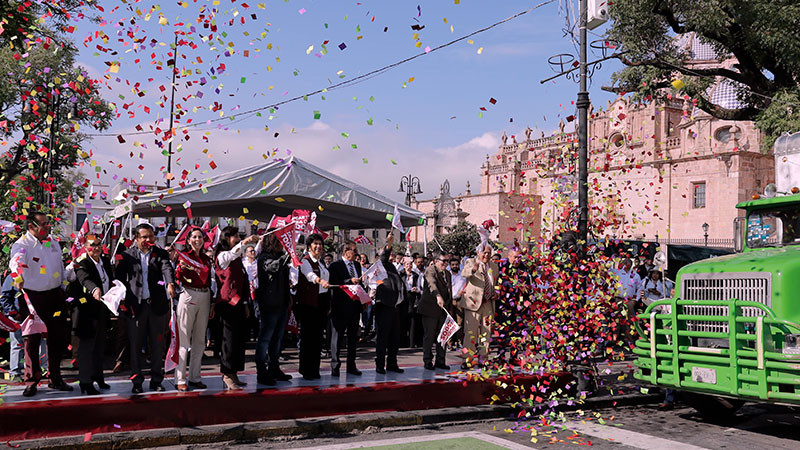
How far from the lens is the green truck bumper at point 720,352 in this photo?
22.6 feet

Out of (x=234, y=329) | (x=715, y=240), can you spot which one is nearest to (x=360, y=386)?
(x=234, y=329)

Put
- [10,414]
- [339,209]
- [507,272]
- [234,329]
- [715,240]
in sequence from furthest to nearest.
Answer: [715,240] → [339,209] → [507,272] → [234,329] → [10,414]

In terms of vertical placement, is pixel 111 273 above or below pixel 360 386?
above

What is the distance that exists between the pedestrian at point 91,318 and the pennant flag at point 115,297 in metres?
0.08

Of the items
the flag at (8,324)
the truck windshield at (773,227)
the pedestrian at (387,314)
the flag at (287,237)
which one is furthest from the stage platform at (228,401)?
the truck windshield at (773,227)

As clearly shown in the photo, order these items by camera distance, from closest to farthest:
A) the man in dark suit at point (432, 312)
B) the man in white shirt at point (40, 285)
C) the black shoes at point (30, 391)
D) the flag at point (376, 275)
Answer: the black shoes at point (30, 391)
the man in white shirt at point (40, 285)
the flag at point (376, 275)
the man in dark suit at point (432, 312)

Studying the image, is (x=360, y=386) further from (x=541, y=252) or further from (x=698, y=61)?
(x=698, y=61)

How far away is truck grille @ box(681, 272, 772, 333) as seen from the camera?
7.52 metres

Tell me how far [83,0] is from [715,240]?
4538 cm

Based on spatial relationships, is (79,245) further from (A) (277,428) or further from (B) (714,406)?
(B) (714,406)

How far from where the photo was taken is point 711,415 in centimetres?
873

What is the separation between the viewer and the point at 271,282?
347 inches

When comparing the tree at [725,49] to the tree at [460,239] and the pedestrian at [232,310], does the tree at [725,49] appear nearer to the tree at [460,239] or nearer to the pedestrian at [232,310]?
the pedestrian at [232,310]

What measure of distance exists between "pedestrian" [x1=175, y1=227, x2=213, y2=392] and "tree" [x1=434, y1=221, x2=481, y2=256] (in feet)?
152
